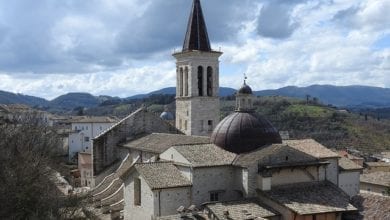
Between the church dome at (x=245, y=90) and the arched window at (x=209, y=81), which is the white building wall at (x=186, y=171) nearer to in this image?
the church dome at (x=245, y=90)

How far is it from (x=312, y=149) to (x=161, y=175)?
9.94 metres

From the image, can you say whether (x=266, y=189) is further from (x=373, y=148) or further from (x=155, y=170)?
(x=373, y=148)

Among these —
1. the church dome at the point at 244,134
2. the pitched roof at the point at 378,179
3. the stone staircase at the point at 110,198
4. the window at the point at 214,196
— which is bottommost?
the pitched roof at the point at 378,179

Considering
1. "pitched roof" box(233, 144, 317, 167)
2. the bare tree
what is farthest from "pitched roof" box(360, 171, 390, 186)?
the bare tree

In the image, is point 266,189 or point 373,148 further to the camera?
point 373,148

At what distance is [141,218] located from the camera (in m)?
28.2

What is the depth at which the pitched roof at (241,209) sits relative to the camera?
81.4 feet

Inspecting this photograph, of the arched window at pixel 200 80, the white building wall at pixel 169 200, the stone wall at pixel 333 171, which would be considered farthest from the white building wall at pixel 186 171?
the arched window at pixel 200 80

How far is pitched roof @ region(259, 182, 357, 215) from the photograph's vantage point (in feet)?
84.5

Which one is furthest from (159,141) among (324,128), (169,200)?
(324,128)

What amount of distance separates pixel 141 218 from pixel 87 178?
1992 cm

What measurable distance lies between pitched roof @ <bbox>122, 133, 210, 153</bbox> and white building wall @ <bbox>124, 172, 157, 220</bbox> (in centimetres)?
384

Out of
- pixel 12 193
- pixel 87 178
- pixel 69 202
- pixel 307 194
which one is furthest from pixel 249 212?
pixel 87 178

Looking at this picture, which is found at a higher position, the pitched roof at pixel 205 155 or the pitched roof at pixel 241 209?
the pitched roof at pixel 205 155
